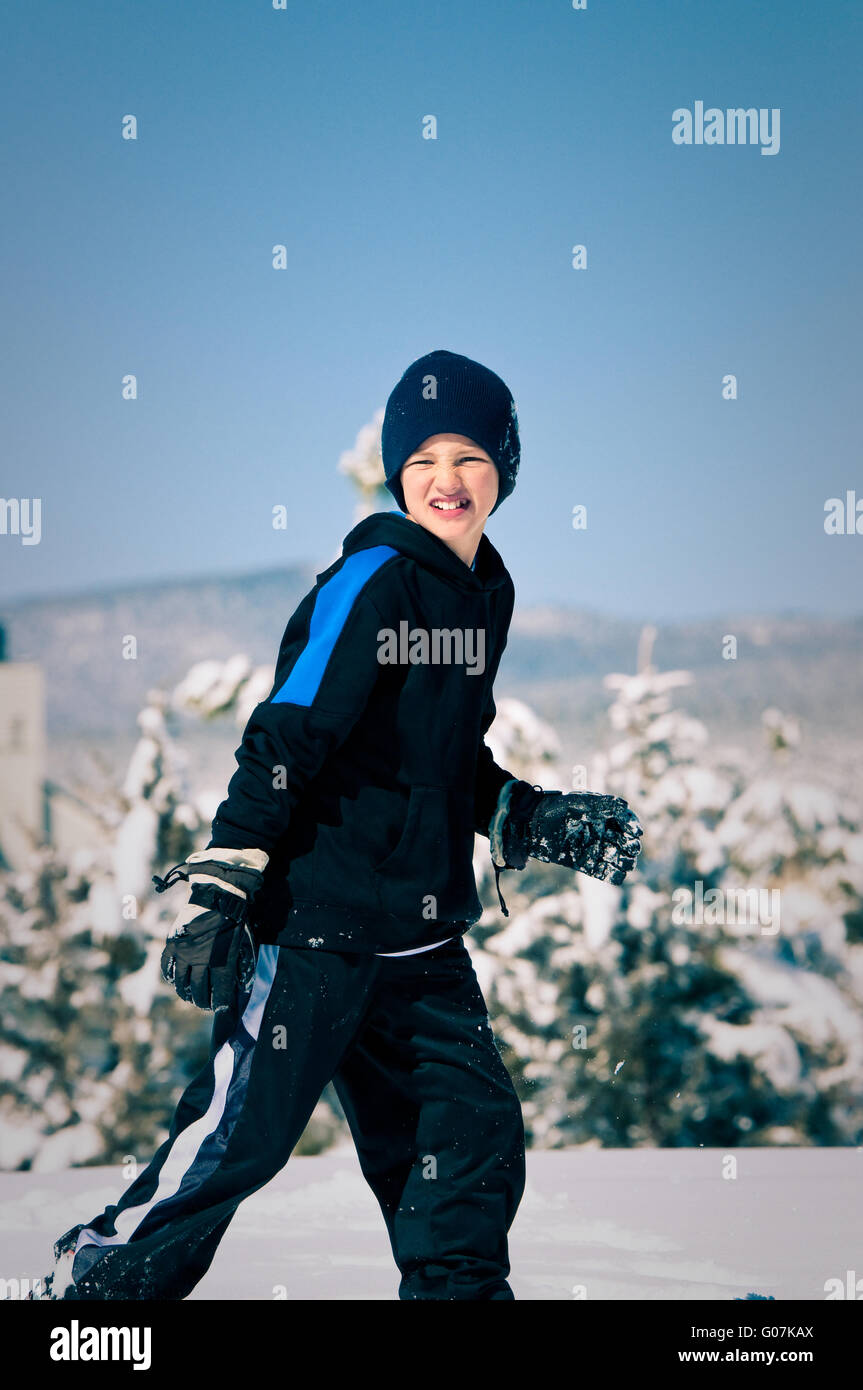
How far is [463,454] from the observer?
7.56ft

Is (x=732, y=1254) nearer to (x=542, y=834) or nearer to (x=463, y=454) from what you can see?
(x=542, y=834)

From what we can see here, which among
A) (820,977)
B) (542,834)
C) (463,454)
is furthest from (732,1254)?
(820,977)

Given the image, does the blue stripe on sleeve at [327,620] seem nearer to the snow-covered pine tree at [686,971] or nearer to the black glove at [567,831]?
the black glove at [567,831]

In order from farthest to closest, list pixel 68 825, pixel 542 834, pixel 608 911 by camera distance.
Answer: pixel 68 825, pixel 608 911, pixel 542 834

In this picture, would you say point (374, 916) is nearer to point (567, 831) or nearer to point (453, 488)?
point (567, 831)

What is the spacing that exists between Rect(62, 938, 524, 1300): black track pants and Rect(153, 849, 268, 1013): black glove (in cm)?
14

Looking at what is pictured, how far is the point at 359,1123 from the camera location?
223 centimetres

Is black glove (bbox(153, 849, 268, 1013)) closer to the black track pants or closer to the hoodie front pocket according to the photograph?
the black track pants

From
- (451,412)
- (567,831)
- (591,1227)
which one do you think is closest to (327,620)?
(451,412)

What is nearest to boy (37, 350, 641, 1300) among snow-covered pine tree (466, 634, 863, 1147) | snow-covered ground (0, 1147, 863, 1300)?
snow-covered ground (0, 1147, 863, 1300)

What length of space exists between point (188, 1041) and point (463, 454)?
5.32 metres

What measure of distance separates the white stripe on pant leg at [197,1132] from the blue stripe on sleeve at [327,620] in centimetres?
40

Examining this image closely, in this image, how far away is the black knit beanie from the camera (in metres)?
2.31

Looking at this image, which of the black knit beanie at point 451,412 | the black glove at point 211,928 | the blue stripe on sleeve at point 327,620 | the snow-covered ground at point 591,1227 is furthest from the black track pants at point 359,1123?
the black knit beanie at point 451,412
